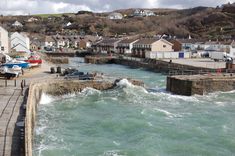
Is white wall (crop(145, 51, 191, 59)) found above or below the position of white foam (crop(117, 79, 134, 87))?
above

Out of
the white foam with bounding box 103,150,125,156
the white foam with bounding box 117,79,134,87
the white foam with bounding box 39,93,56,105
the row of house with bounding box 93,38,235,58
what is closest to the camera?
the white foam with bounding box 103,150,125,156

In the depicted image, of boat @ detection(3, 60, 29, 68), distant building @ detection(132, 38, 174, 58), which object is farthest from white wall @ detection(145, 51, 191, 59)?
boat @ detection(3, 60, 29, 68)

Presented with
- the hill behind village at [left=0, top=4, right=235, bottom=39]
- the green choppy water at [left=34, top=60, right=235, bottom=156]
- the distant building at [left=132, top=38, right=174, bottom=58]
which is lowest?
the green choppy water at [left=34, top=60, right=235, bottom=156]

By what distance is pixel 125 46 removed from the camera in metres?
88.9

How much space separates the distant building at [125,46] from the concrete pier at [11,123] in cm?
6013

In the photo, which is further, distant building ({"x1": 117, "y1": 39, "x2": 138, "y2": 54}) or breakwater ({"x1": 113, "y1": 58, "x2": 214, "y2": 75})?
Result: distant building ({"x1": 117, "y1": 39, "x2": 138, "y2": 54})

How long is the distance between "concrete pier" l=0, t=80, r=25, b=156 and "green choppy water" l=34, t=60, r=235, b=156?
145cm

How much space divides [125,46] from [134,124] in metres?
66.8

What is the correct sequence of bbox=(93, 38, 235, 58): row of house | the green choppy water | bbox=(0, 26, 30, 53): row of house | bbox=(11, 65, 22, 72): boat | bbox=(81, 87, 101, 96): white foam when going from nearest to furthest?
the green choppy water → bbox=(81, 87, 101, 96): white foam → bbox=(11, 65, 22, 72): boat → bbox=(0, 26, 30, 53): row of house → bbox=(93, 38, 235, 58): row of house

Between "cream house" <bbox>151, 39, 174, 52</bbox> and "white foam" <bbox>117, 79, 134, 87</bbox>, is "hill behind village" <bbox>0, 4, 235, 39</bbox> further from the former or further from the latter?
"white foam" <bbox>117, 79, 134, 87</bbox>

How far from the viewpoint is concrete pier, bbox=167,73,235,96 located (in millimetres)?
33812

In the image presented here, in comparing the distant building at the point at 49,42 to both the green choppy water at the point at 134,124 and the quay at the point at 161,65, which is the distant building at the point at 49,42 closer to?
the quay at the point at 161,65

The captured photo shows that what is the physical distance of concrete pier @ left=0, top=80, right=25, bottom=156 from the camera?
572 inches

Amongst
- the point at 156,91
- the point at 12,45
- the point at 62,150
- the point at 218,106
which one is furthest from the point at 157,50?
the point at 62,150
